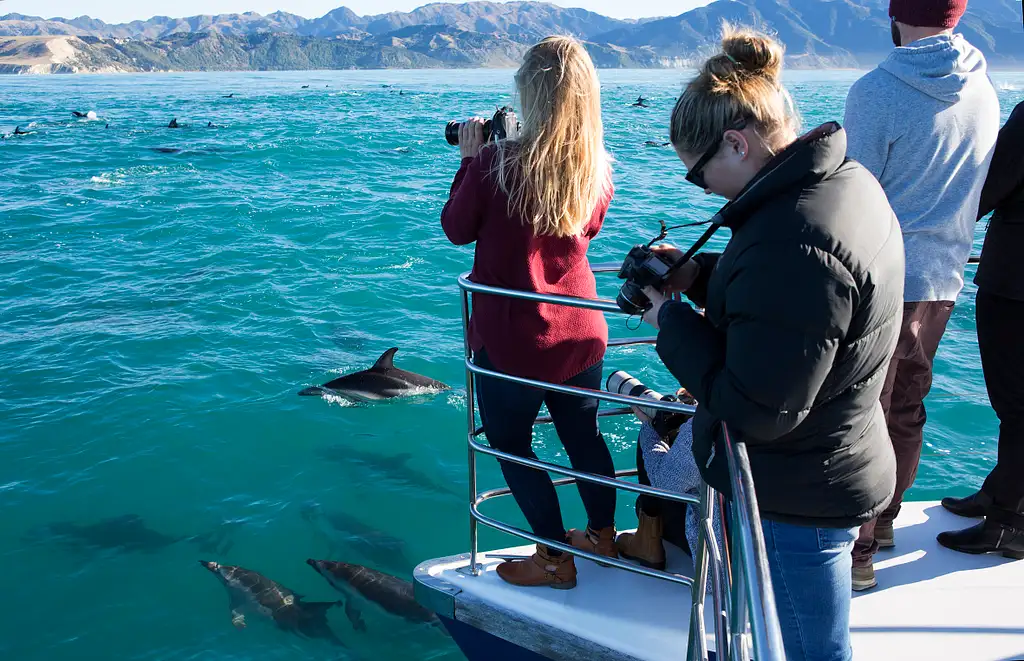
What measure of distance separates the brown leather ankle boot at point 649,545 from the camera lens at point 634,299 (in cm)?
130

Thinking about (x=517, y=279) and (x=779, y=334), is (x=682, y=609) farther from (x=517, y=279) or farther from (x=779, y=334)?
(x=779, y=334)

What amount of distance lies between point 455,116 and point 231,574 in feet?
113

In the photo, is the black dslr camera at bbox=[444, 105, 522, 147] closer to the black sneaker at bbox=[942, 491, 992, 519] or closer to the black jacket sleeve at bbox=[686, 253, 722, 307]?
the black jacket sleeve at bbox=[686, 253, 722, 307]

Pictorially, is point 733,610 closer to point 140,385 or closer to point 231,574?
point 231,574

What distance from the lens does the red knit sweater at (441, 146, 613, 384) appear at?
10.3 feet

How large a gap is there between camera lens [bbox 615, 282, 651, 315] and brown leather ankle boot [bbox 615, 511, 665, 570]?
1297 millimetres

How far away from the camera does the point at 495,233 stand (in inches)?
125

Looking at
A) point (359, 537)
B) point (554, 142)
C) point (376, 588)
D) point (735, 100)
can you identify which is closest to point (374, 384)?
point (359, 537)

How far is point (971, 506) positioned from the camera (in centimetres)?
385

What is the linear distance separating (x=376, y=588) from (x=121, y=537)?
2203mm

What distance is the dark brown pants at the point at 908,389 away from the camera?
3.26 meters

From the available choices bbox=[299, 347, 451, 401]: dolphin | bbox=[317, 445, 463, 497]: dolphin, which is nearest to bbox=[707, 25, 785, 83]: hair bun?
bbox=[317, 445, 463, 497]: dolphin

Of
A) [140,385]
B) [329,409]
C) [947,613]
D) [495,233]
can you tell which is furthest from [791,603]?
[140,385]

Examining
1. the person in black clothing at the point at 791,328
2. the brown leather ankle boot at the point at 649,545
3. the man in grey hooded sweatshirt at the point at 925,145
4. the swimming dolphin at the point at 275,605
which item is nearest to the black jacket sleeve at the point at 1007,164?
the man in grey hooded sweatshirt at the point at 925,145
